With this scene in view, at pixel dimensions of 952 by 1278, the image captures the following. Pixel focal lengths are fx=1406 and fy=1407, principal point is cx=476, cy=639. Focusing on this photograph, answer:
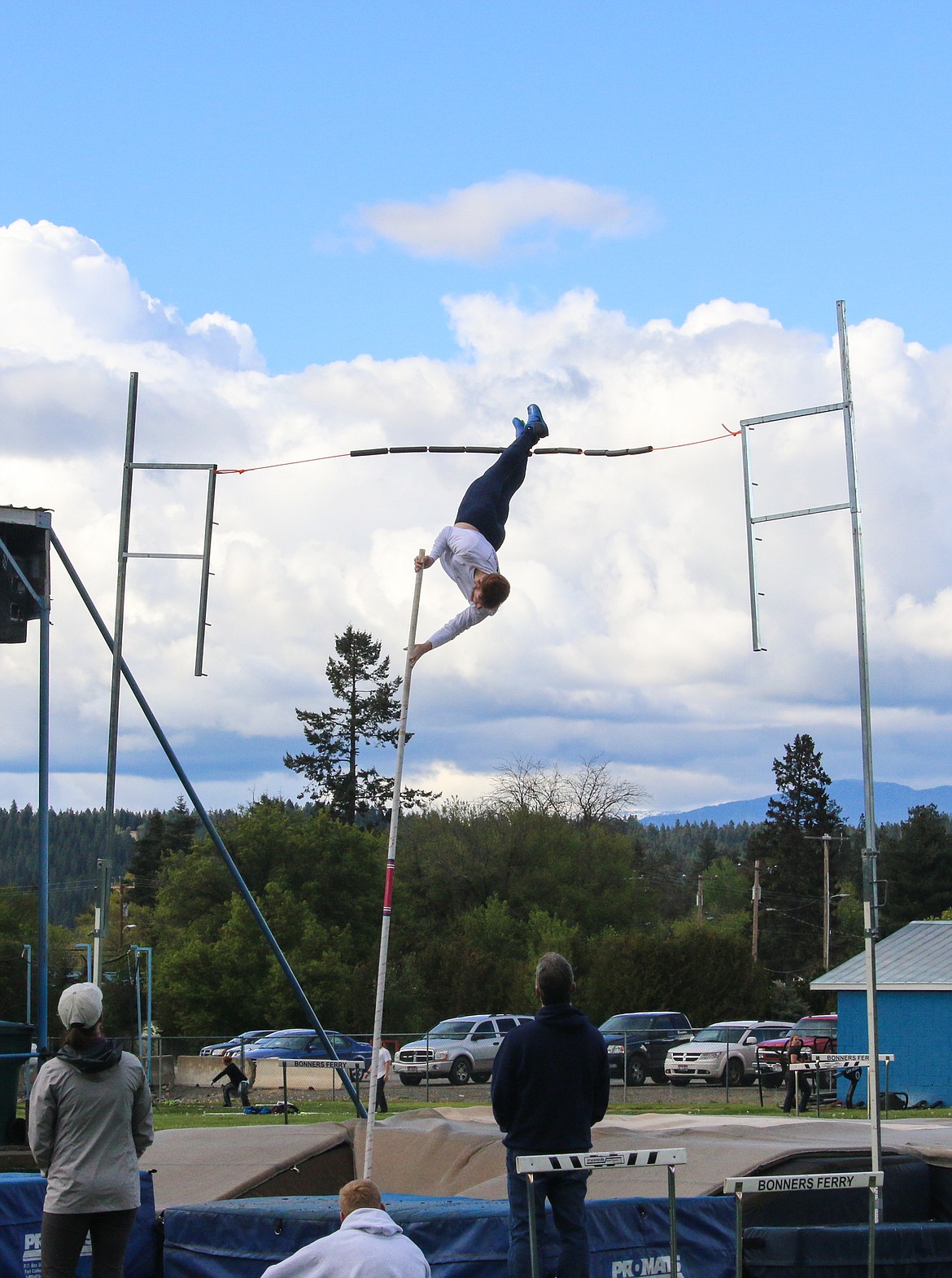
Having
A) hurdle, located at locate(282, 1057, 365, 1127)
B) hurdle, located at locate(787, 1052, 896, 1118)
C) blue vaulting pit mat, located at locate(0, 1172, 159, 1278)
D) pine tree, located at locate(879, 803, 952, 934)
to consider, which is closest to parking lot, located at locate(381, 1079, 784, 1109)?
hurdle, located at locate(282, 1057, 365, 1127)

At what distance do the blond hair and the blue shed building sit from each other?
23801 mm

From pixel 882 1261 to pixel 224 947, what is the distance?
131 ft

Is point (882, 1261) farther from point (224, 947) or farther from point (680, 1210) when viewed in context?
point (224, 947)

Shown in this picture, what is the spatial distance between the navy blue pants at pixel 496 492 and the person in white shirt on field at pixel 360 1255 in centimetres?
527

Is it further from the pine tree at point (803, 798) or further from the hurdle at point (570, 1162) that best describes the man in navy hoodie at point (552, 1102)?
the pine tree at point (803, 798)

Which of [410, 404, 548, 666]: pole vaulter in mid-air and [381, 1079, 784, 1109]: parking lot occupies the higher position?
[410, 404, 548, 666]: pole vaulter in mid-air

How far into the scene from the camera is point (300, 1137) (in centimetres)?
920

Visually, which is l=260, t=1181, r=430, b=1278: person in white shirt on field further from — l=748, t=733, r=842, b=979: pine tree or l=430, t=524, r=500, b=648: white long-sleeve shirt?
l=748, t=733, r=842, b=979: pine tree

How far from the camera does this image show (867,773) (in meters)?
→ 8.25

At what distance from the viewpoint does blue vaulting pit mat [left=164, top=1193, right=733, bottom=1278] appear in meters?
6.79

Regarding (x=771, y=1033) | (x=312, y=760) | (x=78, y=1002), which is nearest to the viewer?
(x=78, y=1002)

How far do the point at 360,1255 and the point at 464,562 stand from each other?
5.13 m

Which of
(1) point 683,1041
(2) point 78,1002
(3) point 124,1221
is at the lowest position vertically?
(1) point 683,1041

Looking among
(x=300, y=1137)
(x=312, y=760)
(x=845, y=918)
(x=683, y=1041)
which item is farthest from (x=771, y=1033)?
(x=845, y=918)
